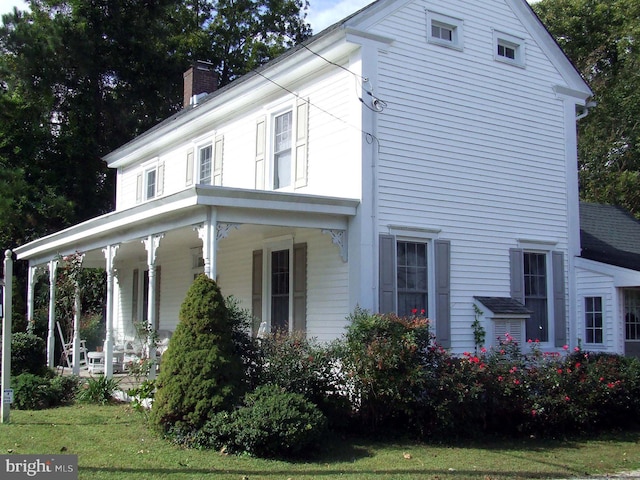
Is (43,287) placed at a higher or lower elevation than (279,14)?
lower

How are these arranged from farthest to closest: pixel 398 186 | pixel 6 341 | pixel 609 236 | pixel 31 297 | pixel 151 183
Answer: pixel 151 183
pixel 31 297
pixel 609 236
pixel 398 186
pixel 6 341

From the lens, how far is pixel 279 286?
14156 mm

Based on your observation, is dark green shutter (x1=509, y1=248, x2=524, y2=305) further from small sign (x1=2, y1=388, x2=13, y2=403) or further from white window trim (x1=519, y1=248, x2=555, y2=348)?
small sign (x1=2, y1=388, x2=13, y2=403)

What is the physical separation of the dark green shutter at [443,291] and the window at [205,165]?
21.9ft

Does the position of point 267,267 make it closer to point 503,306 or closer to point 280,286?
point 280,286

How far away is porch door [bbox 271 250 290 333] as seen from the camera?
1392cm

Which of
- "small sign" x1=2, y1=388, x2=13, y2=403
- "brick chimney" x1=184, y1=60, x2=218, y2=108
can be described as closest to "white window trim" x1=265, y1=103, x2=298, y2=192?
"small sign" x1=2, y1=388, x2=13, y2=403

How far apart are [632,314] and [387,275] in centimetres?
593

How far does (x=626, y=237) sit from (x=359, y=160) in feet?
29.4

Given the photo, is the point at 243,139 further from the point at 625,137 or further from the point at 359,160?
the point at 625,137

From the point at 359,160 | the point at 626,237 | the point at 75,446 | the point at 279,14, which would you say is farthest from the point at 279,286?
the point at 279,14

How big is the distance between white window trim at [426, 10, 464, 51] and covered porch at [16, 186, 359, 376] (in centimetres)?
394

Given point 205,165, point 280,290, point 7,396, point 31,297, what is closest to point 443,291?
point 280,290

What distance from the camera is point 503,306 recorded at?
1342 cm
